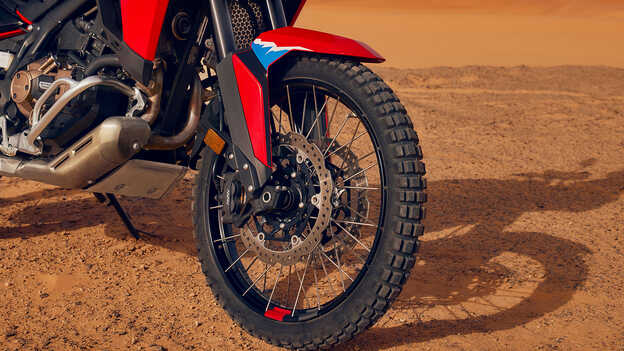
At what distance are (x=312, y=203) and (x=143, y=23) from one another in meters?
1.14

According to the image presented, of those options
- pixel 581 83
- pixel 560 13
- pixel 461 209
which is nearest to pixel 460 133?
pixel 461 209

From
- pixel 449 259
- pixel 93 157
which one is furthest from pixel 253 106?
pixel 449 259

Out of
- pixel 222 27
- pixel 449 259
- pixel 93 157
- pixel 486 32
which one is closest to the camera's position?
pixel 222 27

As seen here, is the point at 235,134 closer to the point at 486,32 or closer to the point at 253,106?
the point at 253,106

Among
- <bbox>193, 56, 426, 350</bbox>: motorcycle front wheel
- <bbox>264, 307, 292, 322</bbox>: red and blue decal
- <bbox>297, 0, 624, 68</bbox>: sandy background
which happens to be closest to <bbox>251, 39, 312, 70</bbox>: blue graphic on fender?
<bbox>193, 56, 426, 350</bbox>: motorcycle front wheel

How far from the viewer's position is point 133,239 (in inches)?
173

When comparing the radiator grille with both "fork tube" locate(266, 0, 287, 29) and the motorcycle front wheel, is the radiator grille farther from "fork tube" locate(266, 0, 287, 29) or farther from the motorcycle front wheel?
the motorcycle front wheel

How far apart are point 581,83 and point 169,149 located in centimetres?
875

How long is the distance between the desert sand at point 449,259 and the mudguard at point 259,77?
35.6 inches

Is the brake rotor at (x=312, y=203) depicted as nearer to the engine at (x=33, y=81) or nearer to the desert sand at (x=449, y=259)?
the desert sand at (x=449, y=259)

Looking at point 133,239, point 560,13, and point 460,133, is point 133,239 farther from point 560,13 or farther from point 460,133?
point 560,13

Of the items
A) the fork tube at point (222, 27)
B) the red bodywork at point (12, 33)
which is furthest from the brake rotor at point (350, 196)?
the red bodywork at point (12, 33)

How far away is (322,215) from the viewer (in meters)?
2.84

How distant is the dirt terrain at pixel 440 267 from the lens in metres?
3.12
